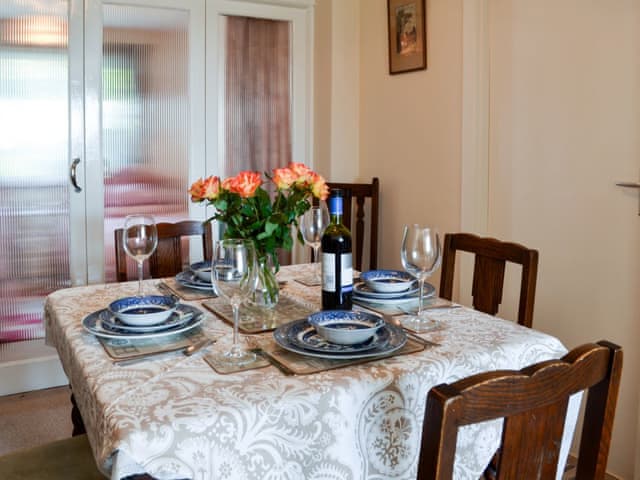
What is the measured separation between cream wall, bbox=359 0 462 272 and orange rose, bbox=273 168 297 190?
144 cm

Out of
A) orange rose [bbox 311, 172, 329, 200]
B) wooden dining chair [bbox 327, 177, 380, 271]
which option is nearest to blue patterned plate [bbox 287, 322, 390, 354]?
orange rose [bbox 311, 172, 329, 200]

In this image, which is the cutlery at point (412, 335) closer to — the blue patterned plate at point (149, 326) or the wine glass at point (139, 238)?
the blue patterned plate at point (149, 326)

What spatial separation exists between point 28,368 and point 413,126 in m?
2.23

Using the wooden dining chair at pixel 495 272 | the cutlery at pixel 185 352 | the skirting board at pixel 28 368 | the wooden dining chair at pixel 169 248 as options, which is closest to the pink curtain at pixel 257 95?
the wooden dining chair at pixel 169 248

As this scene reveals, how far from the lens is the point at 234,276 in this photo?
1.21m

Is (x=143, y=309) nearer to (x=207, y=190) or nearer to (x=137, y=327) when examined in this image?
(x=137, y=327)

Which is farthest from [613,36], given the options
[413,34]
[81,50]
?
[81,50]

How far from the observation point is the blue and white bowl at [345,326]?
1.23 metres

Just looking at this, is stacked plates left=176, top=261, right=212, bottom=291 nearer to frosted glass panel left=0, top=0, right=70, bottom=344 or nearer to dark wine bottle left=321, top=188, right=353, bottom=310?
dark wine bottle left=321, top=188, right=353, bottom=310

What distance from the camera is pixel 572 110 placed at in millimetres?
2279

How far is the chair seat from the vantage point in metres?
1.34

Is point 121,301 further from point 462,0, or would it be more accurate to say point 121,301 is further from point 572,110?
point 462,0

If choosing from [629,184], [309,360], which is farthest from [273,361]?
[629,184]

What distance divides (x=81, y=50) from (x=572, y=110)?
2.28 meters
